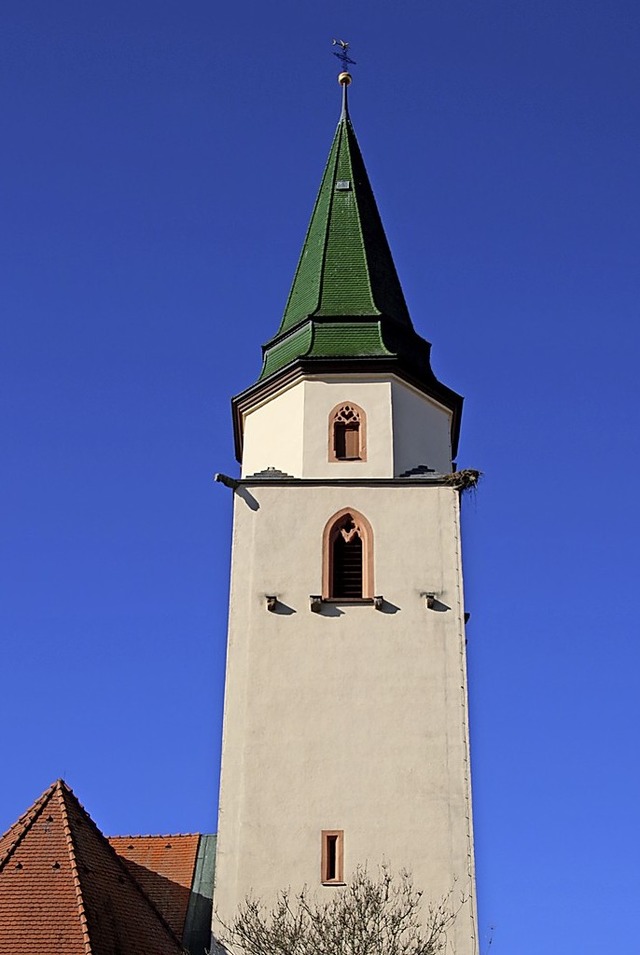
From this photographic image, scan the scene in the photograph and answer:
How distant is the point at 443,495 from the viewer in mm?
20938

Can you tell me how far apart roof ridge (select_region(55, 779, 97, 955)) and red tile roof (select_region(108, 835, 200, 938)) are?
6.53 ft

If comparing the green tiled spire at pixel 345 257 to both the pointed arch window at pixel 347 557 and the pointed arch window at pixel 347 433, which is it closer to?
the pointed arch window at pixel 347 433

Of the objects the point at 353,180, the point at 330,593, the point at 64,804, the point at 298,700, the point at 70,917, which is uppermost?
the point at 353,180

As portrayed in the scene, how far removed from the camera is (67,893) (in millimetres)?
16859

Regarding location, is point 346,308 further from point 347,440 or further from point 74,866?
point 74,866

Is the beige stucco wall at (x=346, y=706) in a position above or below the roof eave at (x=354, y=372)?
below

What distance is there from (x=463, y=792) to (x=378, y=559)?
376cm

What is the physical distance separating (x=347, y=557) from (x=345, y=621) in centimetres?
115

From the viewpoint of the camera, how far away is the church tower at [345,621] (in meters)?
18.3

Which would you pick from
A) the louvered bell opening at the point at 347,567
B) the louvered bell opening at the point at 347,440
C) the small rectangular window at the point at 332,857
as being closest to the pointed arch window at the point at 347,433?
the louvered bell opening at the point at 347,440

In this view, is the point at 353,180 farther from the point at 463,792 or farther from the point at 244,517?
the point at 463,792

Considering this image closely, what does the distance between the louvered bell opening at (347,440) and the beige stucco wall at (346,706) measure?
Answer: 0.75 metres

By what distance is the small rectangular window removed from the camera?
18047mm

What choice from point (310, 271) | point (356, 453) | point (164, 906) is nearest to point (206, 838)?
point (164, 906)
